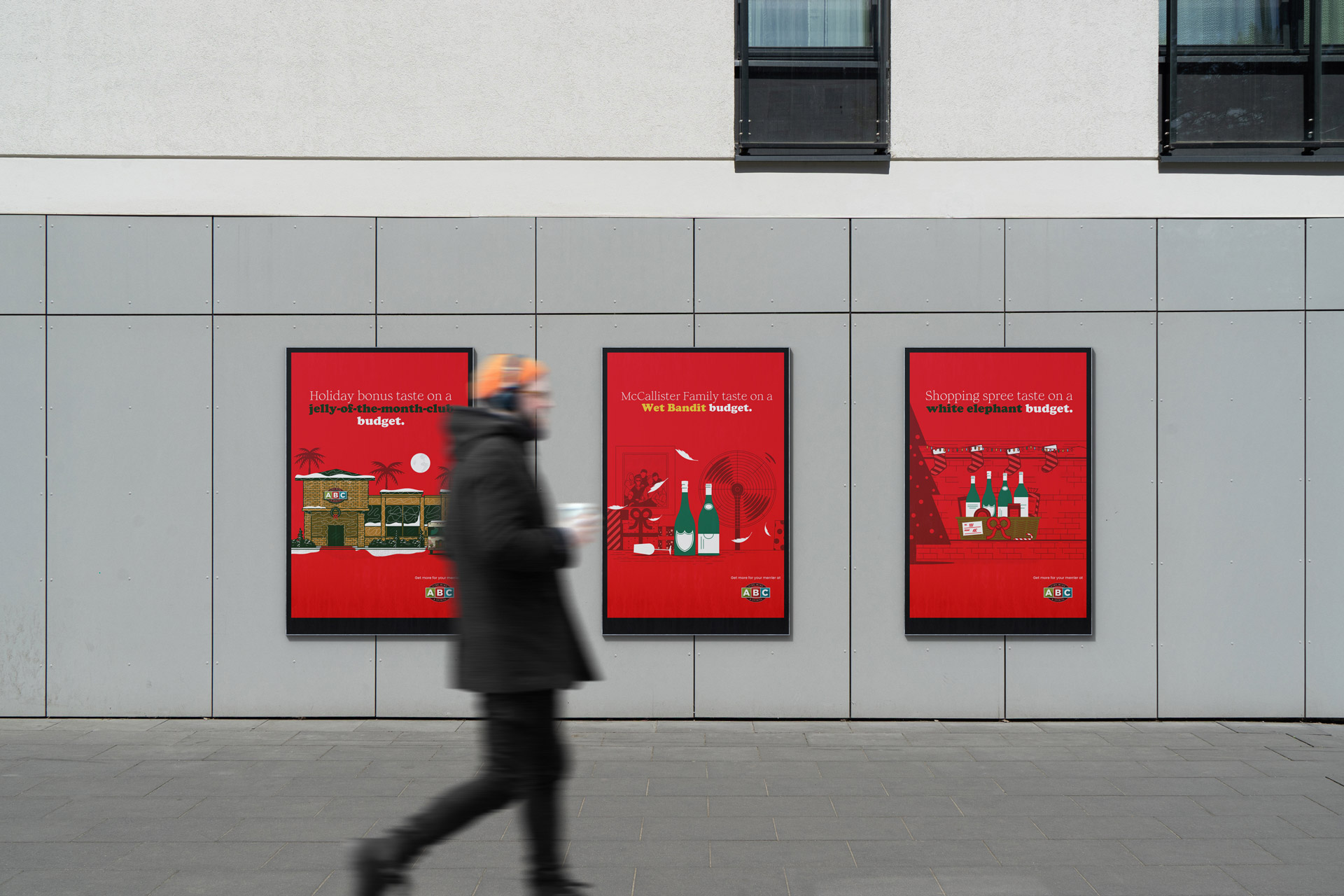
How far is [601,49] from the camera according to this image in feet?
24.2

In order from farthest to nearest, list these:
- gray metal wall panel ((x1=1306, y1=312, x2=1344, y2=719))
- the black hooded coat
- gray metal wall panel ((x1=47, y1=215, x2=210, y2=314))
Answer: gray metal wall panel ((x1=47, y1=215, x2=210, y2=314)), gray metal wall panel ((x1=1306, y1=312, x2=1344, y2=719)), the black hooded coat

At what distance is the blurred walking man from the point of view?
3348 millimetres

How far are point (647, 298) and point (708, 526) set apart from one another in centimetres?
172

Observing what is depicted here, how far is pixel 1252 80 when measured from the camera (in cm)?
755

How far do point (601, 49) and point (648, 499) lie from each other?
3.32m

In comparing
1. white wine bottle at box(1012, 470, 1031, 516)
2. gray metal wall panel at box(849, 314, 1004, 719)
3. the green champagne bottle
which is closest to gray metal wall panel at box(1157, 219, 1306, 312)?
gray metal wall panel at box(849, 314, 1004, 719)

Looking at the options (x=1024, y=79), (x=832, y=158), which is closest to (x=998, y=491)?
(x=832, y=158)

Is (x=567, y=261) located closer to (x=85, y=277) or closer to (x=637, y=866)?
(x=85, y=277)

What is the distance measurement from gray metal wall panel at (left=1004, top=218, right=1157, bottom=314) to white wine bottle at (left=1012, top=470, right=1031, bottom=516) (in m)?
1.26

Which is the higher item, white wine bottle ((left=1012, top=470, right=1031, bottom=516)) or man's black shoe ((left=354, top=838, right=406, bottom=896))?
white wine bottle ((left=1012, top=470, right=1031, bottom=516))

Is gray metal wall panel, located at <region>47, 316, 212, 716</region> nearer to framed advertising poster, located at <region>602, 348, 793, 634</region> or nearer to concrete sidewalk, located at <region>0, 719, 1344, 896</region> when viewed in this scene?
concrete sidewalk, located at <region>0, 719, 1344, 896</region>

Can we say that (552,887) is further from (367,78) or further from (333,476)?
(367,78)

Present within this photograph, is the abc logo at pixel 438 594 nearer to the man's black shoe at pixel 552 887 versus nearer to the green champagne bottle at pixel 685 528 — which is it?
the green champagne bottle at pixel 685 528

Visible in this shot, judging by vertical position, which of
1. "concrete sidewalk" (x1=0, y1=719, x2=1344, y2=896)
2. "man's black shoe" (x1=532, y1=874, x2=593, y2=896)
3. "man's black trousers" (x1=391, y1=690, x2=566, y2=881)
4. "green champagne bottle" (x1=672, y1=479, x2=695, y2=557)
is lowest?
"concrete sidewalk" (x1=0, y1=719, x2=1344, y2=896)
